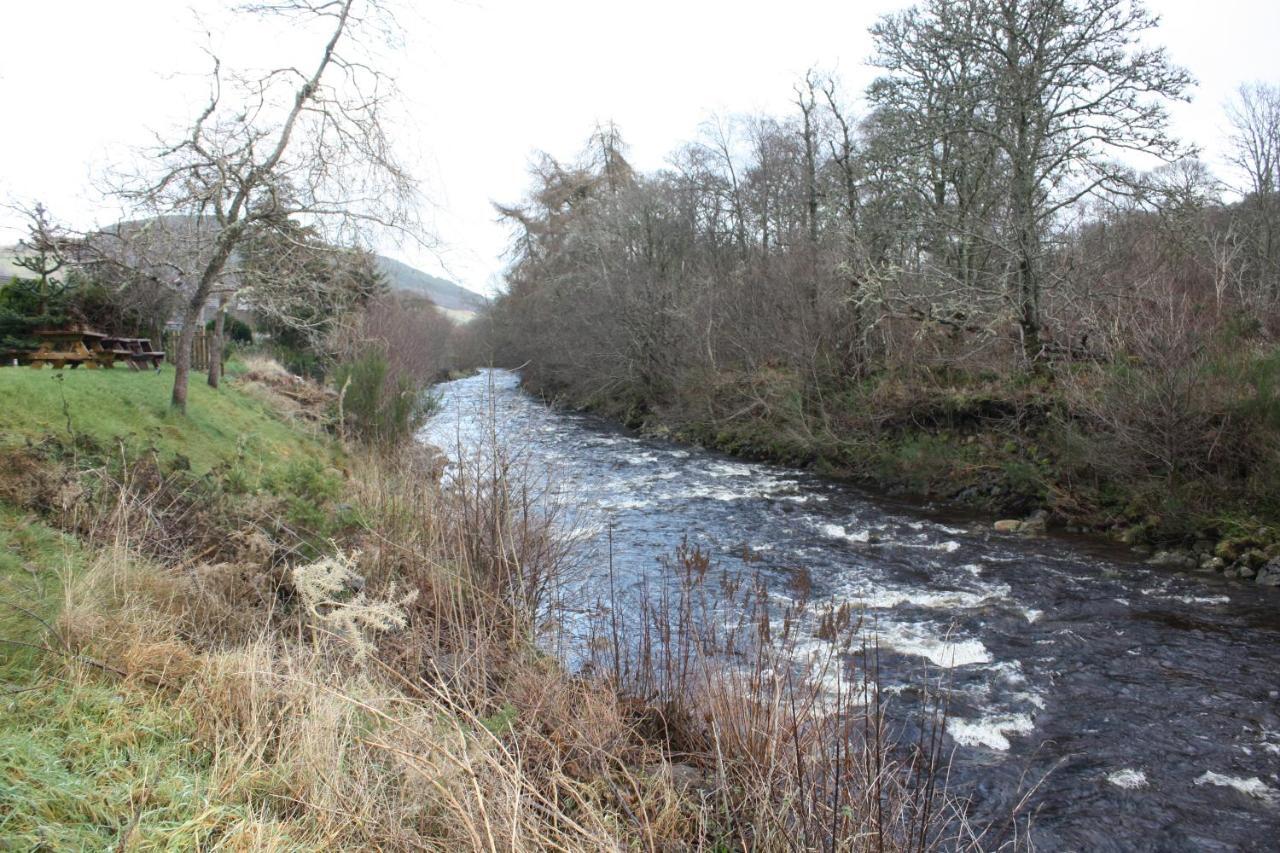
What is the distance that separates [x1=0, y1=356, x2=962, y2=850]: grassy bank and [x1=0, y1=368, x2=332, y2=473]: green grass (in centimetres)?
99

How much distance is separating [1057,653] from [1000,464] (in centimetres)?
694

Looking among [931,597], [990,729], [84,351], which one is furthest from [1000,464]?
[84,351]

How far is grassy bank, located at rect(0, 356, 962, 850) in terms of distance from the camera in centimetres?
293

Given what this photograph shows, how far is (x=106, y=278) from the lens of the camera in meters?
14.3

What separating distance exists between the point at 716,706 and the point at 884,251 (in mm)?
16100

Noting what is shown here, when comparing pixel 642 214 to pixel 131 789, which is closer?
pixel 131 789

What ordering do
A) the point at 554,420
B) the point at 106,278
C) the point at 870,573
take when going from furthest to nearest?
the point at 554,420 → the point at 106,278 → the point at 870,573

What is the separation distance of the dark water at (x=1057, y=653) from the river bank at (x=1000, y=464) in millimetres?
701

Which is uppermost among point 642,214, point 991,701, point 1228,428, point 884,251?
point 642,214

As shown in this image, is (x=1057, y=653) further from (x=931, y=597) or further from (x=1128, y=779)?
(x=1128, y=779)

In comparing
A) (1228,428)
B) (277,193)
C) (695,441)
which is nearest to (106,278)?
(277,193)

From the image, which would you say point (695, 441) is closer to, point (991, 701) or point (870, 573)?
point (870, 573)

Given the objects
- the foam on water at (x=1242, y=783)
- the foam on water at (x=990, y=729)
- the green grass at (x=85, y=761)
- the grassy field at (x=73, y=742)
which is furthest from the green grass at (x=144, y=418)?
the foam on water at (x=1242, y=783)

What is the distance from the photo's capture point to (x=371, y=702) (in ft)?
11.8
